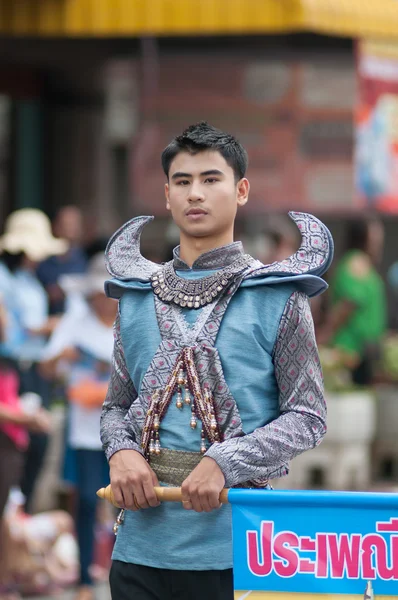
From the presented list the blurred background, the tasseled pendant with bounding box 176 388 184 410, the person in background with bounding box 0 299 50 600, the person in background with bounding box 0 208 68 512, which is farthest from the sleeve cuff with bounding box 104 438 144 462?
the blurred background

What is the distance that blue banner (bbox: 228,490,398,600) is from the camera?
3350 millimetres

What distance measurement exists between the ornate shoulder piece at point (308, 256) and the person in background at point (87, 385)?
155 inches

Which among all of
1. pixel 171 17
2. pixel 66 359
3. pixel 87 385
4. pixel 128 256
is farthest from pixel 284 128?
pixel 128 256

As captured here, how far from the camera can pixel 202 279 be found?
3.63 m

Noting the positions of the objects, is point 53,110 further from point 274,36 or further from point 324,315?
point 324,315

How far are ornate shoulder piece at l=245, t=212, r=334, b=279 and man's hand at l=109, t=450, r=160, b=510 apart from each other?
0.57 meters

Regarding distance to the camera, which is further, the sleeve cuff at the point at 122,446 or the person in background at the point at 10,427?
the person in background at the point at 10,427

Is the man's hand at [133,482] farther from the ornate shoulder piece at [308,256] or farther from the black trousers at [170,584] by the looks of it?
the ornate shoulder piece at [308,256]

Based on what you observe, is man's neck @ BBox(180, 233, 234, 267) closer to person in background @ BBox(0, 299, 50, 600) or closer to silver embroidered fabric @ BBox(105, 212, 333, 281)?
silver embroidered fabric @ BBox(105, 212, 333, 281)

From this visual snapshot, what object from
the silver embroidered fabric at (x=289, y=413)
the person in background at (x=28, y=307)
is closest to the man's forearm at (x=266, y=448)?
the silver embroidered fabric at (x=289, y=413)

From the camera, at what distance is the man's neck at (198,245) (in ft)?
12.0

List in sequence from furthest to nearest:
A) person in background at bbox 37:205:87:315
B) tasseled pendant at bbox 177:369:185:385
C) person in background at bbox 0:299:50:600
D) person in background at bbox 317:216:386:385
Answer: person in background at bbox 317:216:386:385
person in background at bbox 37:205:87:315
person in background at bbox 0:299:50:600
tasseled pendant at bbox 177:369:185:385

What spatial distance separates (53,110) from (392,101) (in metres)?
4.67

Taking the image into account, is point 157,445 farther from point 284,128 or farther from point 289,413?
point 284,128
